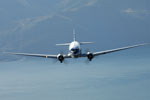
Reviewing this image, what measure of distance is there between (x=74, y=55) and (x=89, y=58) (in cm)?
483

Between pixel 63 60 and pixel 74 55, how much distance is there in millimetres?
3830

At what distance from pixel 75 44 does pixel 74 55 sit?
5133 mm

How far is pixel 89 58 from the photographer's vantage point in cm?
12788

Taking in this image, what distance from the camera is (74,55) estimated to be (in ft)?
422

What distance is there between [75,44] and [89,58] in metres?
7.73

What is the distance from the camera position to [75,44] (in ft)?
435

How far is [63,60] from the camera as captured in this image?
129 metres
